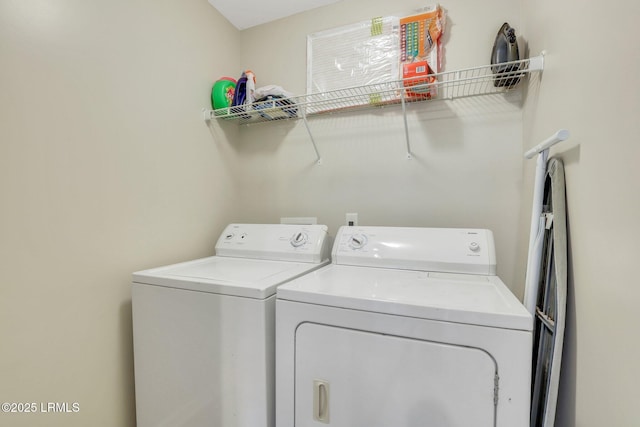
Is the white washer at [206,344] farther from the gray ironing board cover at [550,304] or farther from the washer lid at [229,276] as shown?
the gray ironing board cover at [550,304]

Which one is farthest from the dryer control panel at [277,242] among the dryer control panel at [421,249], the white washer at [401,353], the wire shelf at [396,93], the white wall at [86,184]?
the wire shelf at [396,93]

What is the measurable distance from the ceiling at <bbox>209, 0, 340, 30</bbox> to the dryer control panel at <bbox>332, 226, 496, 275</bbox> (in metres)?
1.54

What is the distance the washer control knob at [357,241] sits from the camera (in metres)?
1.54

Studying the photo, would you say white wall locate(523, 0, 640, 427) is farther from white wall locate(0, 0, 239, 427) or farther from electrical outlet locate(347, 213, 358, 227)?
white wall locate(0, 0, 239, 427)

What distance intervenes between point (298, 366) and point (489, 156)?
1.40m

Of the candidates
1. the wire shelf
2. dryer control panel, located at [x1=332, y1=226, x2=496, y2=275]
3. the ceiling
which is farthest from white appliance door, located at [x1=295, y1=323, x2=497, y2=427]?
the ceiling

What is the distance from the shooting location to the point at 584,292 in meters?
0.85

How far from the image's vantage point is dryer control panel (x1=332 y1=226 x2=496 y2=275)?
1329mm

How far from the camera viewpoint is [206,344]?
45.5 inches

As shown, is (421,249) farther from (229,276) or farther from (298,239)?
(229,276)

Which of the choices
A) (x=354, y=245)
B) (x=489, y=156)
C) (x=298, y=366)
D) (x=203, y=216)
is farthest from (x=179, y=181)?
(x=489, y=156)

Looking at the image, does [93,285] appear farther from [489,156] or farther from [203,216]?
[489,156]

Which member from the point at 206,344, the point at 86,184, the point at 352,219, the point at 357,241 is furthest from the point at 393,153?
the point at 86,184

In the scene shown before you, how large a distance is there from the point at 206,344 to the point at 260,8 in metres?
2.05
